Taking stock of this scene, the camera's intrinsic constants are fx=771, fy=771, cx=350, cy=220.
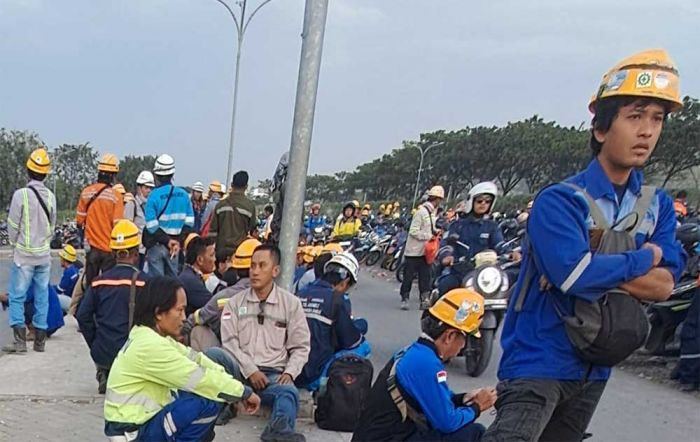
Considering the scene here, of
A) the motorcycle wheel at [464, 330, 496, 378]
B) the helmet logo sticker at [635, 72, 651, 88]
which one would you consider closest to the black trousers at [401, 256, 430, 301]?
the motorcycle wheel at [464, 330, 496, 378]

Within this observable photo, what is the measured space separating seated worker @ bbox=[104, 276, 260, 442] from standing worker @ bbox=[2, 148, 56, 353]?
372 cm

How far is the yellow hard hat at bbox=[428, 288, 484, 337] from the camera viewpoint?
3631 mm

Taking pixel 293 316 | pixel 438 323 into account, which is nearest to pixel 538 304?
pixel 438 323

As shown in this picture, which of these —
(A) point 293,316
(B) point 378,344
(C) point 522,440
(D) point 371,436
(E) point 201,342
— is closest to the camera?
(C) point 522,440

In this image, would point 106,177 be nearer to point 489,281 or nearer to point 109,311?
point 109,311

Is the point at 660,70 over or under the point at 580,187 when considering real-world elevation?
over

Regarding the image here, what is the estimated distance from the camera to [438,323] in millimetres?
3639

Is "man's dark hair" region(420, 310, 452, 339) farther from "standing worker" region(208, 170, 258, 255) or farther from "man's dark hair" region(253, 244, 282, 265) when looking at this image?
"standing worker" region(208, 170, 258, 255)

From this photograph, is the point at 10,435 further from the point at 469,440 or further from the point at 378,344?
the point at 378,344

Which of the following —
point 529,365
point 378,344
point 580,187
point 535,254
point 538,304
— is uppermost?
point 580,187

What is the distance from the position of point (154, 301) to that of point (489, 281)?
13.4 feet

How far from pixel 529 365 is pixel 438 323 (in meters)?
1.16

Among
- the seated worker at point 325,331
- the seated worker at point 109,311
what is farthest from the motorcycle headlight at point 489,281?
the seated worker at point 109,311

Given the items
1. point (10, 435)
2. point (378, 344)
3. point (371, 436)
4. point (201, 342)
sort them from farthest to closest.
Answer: point (378, 344) → point (201, 342) → point (10, 435) → point (371, 436)
